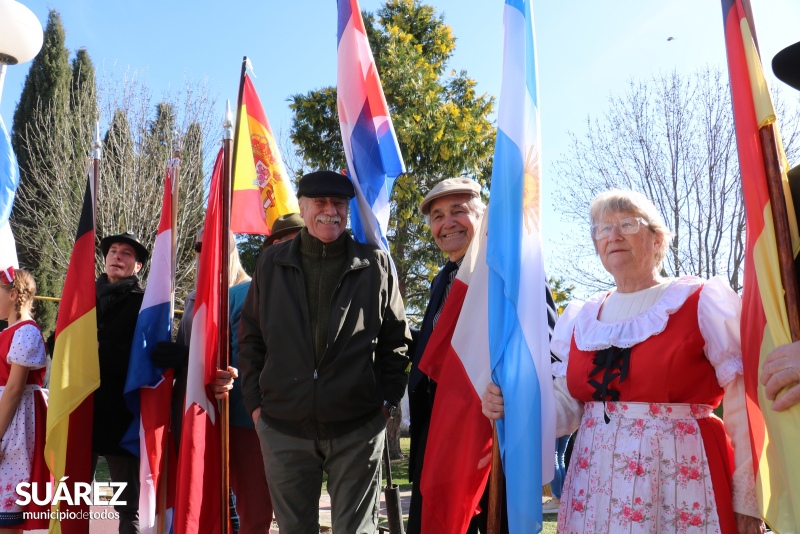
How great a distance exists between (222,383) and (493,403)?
182 centimetres

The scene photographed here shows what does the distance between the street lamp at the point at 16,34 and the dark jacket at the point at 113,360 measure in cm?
206

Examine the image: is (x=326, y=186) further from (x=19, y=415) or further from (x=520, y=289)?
(x=19, y=415)

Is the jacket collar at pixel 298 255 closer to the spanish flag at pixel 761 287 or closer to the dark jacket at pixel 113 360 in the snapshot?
the dark jacket at pixel 113 360

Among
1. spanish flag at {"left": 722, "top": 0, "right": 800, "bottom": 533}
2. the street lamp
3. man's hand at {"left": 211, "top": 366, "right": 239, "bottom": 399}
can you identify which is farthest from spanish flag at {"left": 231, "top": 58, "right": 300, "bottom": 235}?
spanish flag at {"left": 722, "top": 0, "right": 800, "bottom": 533}

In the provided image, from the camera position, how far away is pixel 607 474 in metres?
2.46

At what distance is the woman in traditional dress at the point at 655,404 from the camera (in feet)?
7.68

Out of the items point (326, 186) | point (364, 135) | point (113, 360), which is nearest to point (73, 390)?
point (113, 360)

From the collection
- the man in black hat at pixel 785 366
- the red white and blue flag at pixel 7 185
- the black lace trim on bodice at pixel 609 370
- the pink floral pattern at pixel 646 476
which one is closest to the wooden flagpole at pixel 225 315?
the red white and blue flag at pixel 7 185

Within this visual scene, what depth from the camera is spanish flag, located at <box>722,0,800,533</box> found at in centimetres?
203

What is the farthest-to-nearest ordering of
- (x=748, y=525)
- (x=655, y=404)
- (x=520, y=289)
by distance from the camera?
1. (x=520, y=289)
2. (x=655, y=404)
3. (x=748, y=525)

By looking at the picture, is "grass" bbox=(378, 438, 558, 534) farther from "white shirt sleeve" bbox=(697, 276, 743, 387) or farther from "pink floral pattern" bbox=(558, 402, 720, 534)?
"white shirt sleeve" bbox=(697, 276, 743, 387)

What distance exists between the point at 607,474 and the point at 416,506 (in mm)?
1252

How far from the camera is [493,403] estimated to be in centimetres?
276

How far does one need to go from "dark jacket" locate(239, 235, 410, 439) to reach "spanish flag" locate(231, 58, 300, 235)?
1467mm
